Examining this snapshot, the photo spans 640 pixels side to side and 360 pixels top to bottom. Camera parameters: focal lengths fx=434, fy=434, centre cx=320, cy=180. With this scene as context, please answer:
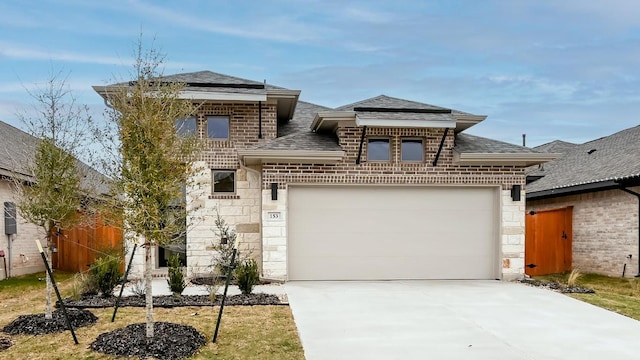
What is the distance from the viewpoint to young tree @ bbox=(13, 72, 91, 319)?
6.69 metres

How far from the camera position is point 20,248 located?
1231cm

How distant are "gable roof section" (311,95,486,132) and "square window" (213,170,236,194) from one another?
101 inches

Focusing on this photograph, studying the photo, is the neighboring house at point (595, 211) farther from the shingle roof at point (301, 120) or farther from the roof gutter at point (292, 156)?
the shingle roof at point (301, 120)

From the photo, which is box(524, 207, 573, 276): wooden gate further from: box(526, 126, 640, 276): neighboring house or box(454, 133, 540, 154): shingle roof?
box(454, 133, 540, 154): shingle roof

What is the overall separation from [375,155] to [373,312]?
177 inches

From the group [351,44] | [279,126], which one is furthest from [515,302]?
[351,44]

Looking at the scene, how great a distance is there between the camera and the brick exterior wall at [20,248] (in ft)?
38.0

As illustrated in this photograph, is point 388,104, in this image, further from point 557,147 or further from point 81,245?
point 557,147

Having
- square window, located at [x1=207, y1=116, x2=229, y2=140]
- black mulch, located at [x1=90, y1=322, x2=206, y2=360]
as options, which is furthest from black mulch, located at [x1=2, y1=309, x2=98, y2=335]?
square window, located at [x1=207, y1=116, x2=229, y2=140]

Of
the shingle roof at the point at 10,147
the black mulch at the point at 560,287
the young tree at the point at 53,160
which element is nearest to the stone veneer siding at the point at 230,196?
the young tree at the point at 53,160

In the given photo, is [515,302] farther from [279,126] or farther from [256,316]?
[279,126]

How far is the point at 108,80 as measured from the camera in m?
7.25

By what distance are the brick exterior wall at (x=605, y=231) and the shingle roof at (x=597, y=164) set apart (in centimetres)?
49

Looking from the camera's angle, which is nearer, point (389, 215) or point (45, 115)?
point (45, 115)
